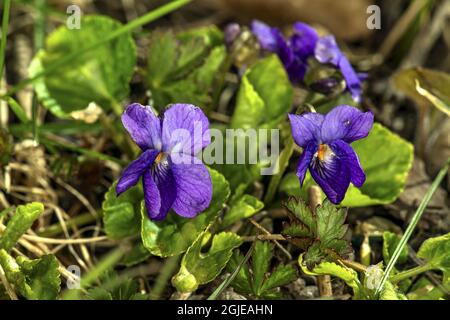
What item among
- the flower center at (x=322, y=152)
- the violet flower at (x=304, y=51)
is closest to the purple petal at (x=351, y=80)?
the violet flower at (x=304, y=51)

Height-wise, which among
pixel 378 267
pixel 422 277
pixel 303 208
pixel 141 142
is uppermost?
pixel 141 142

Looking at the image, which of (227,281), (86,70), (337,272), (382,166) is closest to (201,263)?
(227,281)

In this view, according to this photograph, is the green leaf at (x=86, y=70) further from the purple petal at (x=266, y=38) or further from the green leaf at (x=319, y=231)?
the green leaf at (x=319, y=231)

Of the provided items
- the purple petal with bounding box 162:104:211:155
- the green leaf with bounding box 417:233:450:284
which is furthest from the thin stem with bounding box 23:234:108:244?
the green leaf with bounding box 417:233:450:284

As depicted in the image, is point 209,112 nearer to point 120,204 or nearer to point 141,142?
point 120,204

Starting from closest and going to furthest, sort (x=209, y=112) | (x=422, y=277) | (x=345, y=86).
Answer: (x=422, y=277) → (x=345, y=86) → (x=209, y=112)

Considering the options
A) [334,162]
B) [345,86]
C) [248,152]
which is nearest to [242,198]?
[248,152]
